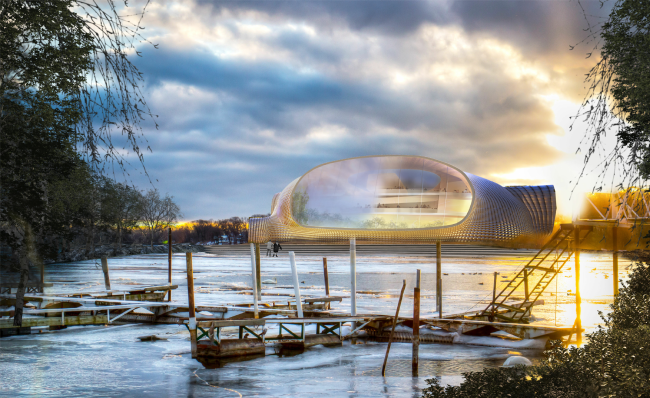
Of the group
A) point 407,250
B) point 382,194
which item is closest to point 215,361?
point 382,194

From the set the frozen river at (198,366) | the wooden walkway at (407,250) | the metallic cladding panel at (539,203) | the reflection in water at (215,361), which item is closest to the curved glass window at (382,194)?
the wooden walkway at (407,250)

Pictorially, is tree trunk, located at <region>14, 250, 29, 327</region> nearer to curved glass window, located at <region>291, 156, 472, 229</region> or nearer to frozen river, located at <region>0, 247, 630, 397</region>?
frozen river, located at <region>0, 247, 630, 397</region>

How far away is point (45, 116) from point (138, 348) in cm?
806

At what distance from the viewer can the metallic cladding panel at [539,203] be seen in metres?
89.5

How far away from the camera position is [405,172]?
73125mm

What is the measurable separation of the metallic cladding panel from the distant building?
1220cm

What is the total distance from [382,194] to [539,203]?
103 ft

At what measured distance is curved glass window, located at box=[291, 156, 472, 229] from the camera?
71.1 m

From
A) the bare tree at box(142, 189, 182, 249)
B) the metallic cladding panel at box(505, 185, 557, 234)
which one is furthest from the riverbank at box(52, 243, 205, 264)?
the metallic cladding panel at box(505, 185, 557, 234)

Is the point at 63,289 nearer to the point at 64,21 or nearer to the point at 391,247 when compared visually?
the point at 64,21

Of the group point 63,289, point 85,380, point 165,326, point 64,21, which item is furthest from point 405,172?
point 64,21

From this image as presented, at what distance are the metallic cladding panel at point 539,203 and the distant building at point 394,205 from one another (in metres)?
12.2

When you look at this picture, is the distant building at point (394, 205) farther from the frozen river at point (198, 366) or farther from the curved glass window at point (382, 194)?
the frozen river at point (198, 366)

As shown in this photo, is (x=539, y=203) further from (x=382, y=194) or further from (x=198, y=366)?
(x=198, y=366)
